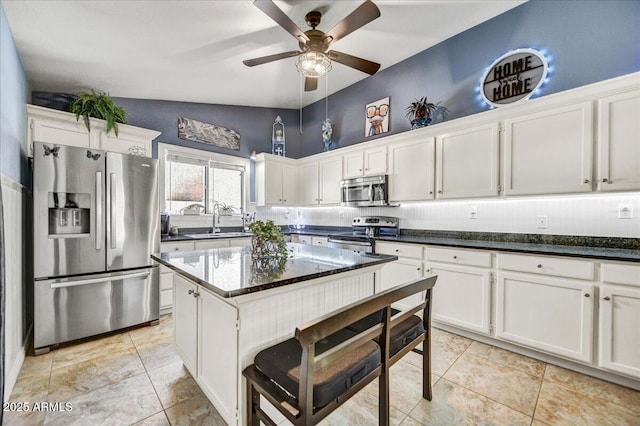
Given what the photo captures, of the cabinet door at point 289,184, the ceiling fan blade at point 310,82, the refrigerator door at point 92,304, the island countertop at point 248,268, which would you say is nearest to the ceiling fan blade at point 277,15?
the ceiling fan blade at point 310,82

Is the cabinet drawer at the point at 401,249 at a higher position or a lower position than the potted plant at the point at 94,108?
lower

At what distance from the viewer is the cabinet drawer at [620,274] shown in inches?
72.8

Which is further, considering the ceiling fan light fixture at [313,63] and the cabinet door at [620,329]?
the ceiling fan light fixture at [313,63]

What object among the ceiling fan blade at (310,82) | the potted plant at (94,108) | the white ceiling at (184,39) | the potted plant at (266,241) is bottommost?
the potted plant at (266,241)

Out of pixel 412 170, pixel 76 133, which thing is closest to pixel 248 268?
pixel 412 170

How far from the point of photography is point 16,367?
2004 mm

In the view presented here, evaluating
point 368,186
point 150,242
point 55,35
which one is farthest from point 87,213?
point 368,186

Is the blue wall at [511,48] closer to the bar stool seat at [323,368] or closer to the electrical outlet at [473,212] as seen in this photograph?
the electrical outlet at [473,212]

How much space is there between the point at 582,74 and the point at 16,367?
17.5ft

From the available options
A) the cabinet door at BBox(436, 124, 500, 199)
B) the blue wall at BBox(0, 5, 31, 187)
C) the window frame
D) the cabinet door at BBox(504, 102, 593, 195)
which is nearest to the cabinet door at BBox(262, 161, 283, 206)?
the window frame

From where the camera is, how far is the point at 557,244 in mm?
2574

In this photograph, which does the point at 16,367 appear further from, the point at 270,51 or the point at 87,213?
the point at 270,51

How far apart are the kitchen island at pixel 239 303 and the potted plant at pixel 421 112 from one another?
2.24m

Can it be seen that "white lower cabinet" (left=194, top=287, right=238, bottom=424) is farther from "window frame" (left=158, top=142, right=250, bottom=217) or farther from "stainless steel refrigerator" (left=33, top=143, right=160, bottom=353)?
"window frame" (left=158, top=142, right=250, bottom=217)
